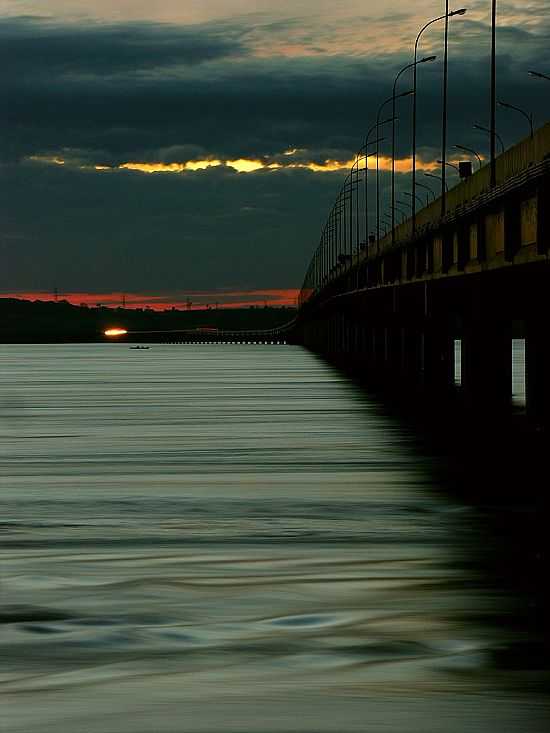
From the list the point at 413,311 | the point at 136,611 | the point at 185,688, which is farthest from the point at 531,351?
the point at 185,688

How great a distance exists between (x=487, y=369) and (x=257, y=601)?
131 feet

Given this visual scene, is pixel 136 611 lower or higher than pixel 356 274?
lower

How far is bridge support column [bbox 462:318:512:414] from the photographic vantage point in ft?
186

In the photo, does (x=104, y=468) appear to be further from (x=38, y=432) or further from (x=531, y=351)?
(x=531, y=351)

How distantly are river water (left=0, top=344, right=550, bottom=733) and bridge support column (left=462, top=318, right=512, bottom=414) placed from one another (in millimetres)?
17535

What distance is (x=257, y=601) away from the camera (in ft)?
61.2

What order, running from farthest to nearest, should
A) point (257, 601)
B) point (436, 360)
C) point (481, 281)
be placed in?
point (436, 360), point (481, 281), point (257, 601)

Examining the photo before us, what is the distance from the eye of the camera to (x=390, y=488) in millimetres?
32969

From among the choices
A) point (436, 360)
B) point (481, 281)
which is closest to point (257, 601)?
point (481, 281)

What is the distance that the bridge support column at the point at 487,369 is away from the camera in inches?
2232

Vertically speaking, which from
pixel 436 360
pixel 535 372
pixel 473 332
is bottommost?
pixel 535 372

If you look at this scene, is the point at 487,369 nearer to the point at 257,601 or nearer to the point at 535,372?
the point at 535,372

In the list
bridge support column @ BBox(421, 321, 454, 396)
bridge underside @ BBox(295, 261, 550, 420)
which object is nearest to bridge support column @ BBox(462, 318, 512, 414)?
bridge underside @ BBox(295, 261, 550, 420)

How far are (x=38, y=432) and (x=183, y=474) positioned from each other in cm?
1728
